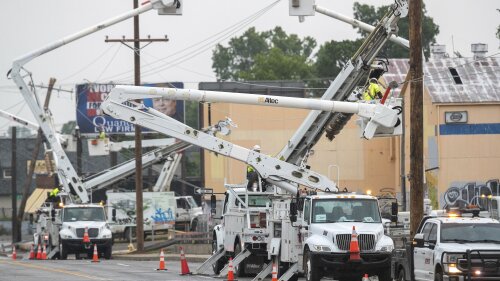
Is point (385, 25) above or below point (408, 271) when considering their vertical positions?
above

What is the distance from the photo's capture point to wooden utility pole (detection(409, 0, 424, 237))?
3002 cm

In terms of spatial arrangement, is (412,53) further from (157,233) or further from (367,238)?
(157,233)

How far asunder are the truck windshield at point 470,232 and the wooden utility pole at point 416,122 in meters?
5.13

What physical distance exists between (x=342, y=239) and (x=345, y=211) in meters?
1.27

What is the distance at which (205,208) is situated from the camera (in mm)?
62750

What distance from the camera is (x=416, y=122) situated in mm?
30219

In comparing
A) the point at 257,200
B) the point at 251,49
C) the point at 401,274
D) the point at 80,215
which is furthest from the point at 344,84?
the point at 251,49

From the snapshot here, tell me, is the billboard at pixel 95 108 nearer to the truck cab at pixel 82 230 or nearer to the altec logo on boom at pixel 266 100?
the truck cab at pixel 82 230

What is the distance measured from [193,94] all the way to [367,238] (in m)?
8.07

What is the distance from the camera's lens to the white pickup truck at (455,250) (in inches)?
917

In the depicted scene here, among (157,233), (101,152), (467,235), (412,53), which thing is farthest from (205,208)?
(467,235)

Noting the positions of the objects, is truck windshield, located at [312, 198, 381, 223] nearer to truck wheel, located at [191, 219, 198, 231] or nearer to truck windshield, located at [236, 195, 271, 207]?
truck windshield, located at [236, 195, 271, 207]

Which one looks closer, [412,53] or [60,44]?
[412,53]

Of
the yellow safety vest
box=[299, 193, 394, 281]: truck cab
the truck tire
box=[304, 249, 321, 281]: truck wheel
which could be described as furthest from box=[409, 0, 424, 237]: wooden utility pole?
the truck tire
